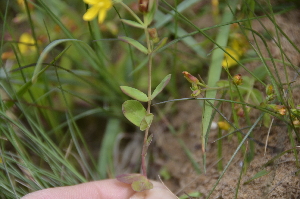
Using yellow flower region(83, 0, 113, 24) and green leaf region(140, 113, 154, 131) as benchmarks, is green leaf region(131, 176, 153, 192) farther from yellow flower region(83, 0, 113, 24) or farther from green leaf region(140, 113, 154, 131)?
yellow flower region(83, 0, 113, 24)

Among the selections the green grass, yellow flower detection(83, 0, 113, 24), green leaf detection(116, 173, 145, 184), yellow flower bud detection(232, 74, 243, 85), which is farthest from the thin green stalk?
yellow flower detection(83, 0, 113, 24)

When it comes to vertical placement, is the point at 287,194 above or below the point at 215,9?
below

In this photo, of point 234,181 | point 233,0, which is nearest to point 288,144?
point 234,181

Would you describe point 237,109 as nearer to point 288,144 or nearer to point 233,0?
point 288,144

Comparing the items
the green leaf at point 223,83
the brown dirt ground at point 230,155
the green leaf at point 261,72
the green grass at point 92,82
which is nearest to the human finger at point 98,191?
the green grass at point 92,82

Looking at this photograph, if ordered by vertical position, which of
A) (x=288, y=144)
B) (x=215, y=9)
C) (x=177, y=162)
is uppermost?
(x=215, y=9)

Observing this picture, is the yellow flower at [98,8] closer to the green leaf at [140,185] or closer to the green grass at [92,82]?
the green grass at [92,82]
